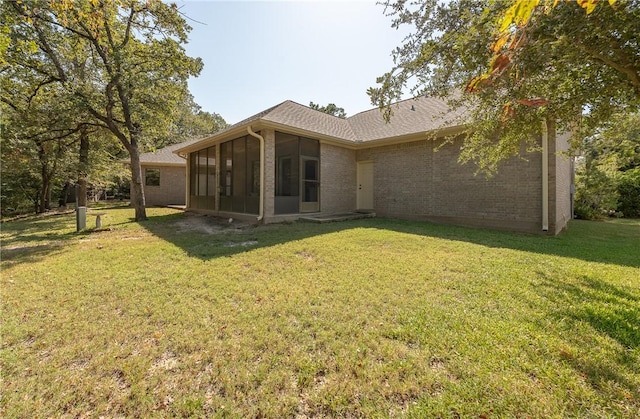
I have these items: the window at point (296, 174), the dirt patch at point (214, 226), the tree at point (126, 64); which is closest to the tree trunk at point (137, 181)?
the tree at point (126, 64)

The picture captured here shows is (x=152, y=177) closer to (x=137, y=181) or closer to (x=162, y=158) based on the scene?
(x=162, y=158)

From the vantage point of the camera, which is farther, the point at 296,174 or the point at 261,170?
the point at 296,174

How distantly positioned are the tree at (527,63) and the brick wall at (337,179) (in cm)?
629

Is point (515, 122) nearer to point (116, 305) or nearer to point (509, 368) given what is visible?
point (509, 368)

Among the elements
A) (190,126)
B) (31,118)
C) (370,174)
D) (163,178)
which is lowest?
(370,174)

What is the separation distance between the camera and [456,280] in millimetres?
3926

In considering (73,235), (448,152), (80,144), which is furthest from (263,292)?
(80,144)

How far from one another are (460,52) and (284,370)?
413cm

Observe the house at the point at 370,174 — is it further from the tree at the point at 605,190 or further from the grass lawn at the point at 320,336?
the tree at the point at 605,190

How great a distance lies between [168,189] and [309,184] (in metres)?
12.2

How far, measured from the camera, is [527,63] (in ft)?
10.3

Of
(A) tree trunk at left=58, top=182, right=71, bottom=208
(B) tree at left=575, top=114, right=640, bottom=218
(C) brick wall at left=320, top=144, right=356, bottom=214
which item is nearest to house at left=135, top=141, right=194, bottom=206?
(A) tree trunk at left=58, top=182, right=71, bottom=208

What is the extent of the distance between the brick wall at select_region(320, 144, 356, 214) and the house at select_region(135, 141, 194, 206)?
429 inches

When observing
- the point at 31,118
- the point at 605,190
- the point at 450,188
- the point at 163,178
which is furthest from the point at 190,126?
the point at 605,190
